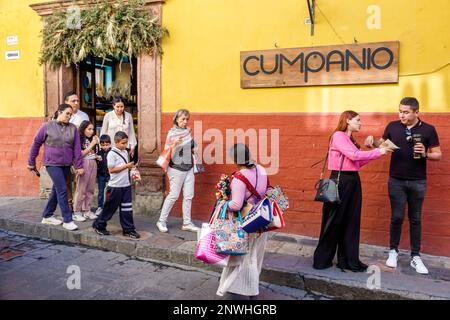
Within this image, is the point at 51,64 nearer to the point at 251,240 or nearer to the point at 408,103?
the point at 251,240

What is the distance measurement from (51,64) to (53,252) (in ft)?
11.7

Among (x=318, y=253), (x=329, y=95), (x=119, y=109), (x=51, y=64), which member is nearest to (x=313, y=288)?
(x=318, y=253)

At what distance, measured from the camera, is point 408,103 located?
4410mm

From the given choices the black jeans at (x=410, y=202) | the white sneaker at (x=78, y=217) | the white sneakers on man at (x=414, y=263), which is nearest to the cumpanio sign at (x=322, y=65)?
the black jeans at (x=410, y=202)

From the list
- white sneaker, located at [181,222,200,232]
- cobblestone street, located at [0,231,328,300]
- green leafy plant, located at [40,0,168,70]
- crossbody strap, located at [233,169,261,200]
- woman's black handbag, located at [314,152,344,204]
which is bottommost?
cobblestone street, located at [0,231,328,300]

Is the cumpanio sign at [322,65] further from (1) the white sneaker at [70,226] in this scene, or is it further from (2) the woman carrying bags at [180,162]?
(1) the white sneaker at [70,226]

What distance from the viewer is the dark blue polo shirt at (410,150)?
14.6 feet

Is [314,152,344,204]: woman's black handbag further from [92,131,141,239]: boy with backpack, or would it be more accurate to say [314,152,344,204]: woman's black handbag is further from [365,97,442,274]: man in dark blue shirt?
[92,131,141,239]: boy with backpack

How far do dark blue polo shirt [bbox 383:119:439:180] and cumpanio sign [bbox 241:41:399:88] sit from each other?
3.11ft

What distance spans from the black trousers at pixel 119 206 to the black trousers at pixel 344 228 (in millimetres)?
2485

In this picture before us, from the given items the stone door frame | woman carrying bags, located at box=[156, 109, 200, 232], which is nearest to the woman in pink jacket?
woman carrying bags, located at box=[156, 109, 200, 232]

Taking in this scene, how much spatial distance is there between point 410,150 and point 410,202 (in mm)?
577

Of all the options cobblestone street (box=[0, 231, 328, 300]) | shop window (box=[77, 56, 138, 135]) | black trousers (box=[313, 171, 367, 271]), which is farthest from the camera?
shop window (box=[77, 56, 138, 135])

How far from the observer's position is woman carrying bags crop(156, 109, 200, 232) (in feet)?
18.6
